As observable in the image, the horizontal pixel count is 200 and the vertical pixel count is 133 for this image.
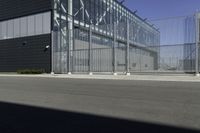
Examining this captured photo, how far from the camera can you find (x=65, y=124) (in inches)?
261

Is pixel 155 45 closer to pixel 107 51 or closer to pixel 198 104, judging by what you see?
pixel 107 51

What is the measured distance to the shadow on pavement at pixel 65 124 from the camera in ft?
19.7

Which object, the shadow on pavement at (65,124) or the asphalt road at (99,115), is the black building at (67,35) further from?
the shadow on pavement at (65,124)

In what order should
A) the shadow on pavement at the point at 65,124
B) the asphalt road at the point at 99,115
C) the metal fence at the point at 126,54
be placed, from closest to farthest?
1. the shadow on pavement at the point at 65,124
2. the asphalt road at the point at 99,115
3. the metal fence at the point at 126,54

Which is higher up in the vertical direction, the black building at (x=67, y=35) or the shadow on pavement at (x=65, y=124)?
the black building at (x=67, y=35)

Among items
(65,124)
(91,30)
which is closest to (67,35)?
(91,30)

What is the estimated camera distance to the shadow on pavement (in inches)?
237

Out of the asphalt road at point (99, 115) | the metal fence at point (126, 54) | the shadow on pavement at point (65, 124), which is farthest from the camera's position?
the metal fence at point (126, 54)

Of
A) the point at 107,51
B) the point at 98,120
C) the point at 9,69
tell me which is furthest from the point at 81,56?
the point at 98,120

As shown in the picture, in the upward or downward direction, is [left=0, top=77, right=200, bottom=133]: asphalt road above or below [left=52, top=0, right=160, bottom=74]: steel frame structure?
below

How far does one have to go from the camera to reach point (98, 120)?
701 centimetres

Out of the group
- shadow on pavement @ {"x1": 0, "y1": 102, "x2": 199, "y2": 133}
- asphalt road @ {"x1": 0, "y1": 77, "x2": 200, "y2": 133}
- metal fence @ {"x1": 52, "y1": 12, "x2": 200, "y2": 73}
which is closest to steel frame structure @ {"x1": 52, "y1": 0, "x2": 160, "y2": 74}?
metal fence @ {"x1": 52, "y1": 12, "x2": 200, "y2": 73}

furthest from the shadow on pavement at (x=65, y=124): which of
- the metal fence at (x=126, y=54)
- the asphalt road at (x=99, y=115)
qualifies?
the metal fence at (x=126, y=54)

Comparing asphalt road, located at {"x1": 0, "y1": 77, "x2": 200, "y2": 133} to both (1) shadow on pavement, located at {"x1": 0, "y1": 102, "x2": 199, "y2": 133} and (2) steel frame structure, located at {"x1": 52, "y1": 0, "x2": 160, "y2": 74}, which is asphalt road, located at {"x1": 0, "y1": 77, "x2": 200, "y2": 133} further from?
(2) steel frame structure, located at {"x1": 52, "y1": 0, "x2": 160, "y2": 74}
